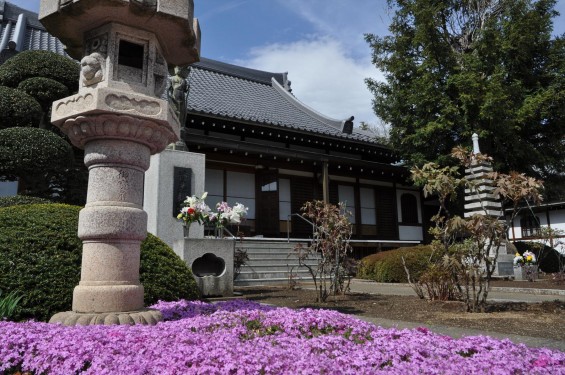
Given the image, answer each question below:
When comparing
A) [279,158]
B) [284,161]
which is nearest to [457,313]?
[279,158]

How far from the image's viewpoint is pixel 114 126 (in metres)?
3.65

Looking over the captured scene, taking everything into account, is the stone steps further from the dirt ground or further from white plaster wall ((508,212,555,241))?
white plaster wall ((508,212,555,241))

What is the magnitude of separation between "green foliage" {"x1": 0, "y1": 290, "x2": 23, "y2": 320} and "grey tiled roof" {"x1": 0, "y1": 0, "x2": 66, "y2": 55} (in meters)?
15.5

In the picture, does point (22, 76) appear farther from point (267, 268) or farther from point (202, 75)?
point (202, 75)

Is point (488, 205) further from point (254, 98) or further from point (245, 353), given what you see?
point (245, 353)

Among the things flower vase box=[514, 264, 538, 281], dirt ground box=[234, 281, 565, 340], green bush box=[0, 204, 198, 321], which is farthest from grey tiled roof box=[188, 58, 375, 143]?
green bush box=[0, 204, 198, 321]

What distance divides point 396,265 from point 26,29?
18.1 meters

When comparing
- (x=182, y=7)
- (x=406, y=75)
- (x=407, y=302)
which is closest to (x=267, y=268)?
(x=407, y=302)

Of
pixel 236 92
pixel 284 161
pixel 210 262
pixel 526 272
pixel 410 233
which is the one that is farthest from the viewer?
pixel 410 233

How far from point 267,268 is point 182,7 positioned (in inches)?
373

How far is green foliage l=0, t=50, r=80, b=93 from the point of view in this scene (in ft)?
33.8

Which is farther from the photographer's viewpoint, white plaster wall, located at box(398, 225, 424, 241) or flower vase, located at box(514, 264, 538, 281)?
white plaster wall, located at box(398, 225, 424, 241)

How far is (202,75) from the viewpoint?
2084 cm

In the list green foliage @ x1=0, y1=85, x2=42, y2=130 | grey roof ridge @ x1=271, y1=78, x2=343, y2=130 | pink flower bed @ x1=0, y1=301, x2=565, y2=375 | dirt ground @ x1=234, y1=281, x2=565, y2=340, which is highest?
grey roof ridge @ x1=271, y1=78, x2=343, y2=130
